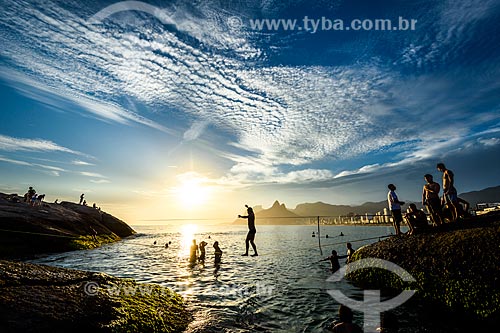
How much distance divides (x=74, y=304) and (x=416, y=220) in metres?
16.0

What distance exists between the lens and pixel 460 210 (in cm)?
1338

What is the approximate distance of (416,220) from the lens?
547 inches

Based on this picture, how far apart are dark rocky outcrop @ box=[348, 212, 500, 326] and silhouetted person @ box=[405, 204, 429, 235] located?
2.66 feet

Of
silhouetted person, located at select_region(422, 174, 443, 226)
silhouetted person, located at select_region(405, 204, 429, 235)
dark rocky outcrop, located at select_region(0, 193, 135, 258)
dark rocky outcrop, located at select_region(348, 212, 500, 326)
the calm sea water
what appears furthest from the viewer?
dark rocky outcrop, located at select_region(0, 193, 135, 258)

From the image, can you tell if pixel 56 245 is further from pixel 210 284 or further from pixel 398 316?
pixel 398 316

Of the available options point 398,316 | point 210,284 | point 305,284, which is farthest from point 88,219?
point 398,316

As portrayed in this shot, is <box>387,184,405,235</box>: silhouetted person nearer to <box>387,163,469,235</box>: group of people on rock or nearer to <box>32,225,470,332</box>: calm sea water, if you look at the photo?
<box>387,163,469,235</box>: group of people on rock


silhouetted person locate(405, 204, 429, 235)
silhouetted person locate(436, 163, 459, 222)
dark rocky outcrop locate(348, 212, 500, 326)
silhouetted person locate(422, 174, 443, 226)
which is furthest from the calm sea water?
silhouetted person locate(436, 163, 459, 222)

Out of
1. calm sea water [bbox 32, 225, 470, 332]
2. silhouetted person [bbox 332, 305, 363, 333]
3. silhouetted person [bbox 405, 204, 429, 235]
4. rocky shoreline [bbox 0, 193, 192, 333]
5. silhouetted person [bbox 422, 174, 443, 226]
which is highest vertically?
silhouetted person [bbox 422, 174, 443, 226]

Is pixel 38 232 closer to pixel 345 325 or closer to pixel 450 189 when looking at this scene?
pixel 345 325

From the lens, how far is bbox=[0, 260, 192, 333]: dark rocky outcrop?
5.11 meters

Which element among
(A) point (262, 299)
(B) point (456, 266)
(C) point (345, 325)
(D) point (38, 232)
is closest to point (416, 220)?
(B) point (456, 266)

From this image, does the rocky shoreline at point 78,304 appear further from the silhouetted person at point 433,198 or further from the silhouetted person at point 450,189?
the silhouetted person at point 450,189

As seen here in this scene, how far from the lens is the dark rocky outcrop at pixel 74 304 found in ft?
16.8
